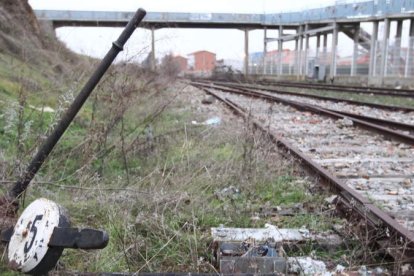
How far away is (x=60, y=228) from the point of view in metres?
1.84

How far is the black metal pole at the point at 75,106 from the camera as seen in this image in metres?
2.55

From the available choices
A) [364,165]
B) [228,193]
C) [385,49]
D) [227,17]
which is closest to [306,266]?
[228,193]

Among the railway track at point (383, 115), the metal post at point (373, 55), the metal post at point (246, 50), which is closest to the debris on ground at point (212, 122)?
the railway track at point (383, 115)

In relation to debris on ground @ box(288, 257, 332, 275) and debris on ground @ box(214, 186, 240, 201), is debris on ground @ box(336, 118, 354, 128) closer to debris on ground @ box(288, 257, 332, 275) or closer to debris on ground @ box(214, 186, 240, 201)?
debris on ground @ box(214, 186, 240, 201)

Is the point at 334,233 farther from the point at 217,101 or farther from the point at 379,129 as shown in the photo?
the point at 217,101

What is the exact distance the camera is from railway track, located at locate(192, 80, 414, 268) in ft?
10.9

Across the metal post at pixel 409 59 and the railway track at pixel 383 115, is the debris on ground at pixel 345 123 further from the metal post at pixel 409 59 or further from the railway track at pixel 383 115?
the metal post at pixel 409 59

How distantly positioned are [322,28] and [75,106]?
41.6 meters

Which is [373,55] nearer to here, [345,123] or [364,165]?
[345,123]

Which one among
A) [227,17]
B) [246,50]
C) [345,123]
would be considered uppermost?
[227,17]

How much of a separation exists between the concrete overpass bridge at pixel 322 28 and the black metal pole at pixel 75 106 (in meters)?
14.0

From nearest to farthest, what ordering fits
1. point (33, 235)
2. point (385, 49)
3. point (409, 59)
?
point (33, 235), point (409, 59), point (385, 49)

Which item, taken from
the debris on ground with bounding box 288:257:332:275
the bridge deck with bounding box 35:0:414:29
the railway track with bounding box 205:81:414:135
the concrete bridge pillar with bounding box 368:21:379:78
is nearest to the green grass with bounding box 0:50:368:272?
the debris on ground with bounding box 288:257:332:275

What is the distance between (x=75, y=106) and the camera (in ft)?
8.79
